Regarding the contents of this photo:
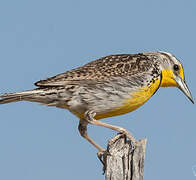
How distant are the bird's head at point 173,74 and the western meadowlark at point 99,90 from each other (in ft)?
1.98

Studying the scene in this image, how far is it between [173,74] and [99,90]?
6.36 feet

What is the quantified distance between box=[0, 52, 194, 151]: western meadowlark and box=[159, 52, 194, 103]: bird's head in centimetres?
60

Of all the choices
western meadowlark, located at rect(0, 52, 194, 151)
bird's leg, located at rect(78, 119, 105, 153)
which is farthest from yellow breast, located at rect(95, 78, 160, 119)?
bird's leg, located at rect(78, 119, 105, 153)

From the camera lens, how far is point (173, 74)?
9.64m

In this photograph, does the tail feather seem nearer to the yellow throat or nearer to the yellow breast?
the yellow breast

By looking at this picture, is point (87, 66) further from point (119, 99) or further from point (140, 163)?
point (140, 163)

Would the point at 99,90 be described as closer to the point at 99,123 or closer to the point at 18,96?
the point at 99,123

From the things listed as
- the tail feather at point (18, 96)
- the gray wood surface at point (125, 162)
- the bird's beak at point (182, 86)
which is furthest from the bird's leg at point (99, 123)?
the bird's beak at point (182, 86)

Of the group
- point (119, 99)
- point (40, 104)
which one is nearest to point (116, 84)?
point (119, 99)

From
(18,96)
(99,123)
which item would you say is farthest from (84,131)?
(18,96)

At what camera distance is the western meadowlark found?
27.3ft

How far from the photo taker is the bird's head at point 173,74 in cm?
956

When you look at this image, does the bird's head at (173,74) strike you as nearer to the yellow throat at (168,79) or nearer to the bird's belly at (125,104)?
the yellow throat at (168,79)

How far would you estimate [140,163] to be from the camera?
7.55m
